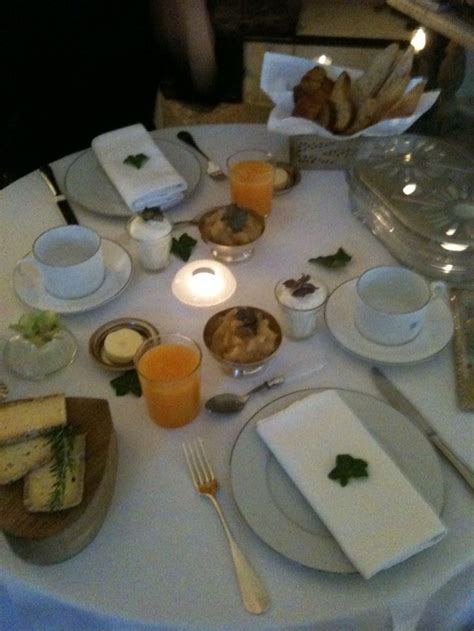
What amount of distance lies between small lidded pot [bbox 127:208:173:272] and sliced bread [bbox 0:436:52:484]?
1.60 feet

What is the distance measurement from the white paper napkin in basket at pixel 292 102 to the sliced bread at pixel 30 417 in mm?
853

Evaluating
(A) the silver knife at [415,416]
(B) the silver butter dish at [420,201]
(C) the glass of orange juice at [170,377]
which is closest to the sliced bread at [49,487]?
(C) the glass of orange juice at [170,377]

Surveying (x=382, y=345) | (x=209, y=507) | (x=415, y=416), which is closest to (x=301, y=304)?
(x=382, y=345)

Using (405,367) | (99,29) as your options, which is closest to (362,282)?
(405,367)

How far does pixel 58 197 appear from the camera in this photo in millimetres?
1388

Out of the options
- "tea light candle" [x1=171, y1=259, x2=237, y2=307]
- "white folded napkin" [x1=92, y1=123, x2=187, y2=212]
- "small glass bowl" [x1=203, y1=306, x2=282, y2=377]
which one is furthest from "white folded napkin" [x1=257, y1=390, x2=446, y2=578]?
"white folded napkin" [x1=92, y1=123, x2=187, y2=212]

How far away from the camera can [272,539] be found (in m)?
0.76

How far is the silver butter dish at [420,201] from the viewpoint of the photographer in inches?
47.4

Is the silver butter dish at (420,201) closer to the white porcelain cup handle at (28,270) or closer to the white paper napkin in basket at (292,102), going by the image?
the white paper napkin in basket at (292,102)

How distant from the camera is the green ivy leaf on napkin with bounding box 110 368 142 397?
3.18 ft

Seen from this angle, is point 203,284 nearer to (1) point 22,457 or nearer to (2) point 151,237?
(2) point 151,237

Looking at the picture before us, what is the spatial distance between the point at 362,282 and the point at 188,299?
33cm

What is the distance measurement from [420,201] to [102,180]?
0.74 m

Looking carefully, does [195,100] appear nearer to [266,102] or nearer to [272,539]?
[266,102]
